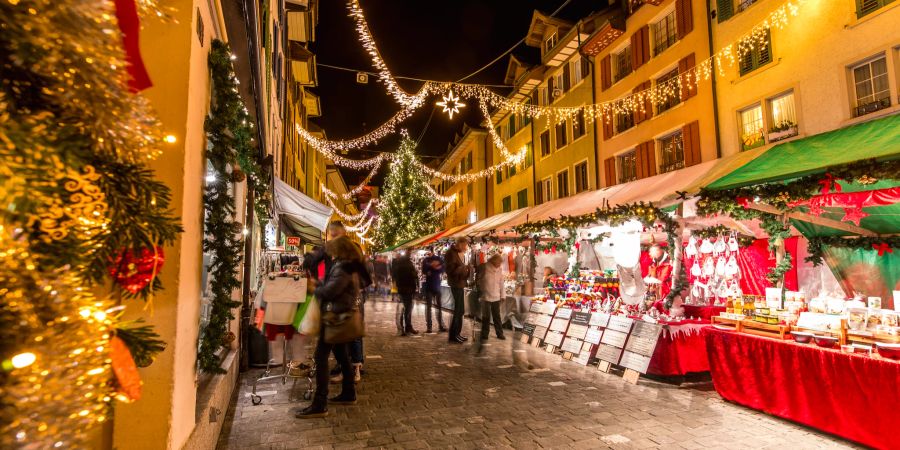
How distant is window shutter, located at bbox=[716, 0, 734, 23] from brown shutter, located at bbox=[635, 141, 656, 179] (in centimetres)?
428

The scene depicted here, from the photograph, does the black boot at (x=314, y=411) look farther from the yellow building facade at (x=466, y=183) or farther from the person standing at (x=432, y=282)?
the yellow building facade at (x=466, y=183)

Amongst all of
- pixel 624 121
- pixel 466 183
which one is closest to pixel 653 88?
pixel 624 121

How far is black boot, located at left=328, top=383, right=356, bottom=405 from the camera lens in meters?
5.60

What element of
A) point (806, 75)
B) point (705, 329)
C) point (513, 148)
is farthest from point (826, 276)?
point (513, 148)

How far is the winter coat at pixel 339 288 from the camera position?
16.9ft

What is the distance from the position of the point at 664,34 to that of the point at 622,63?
235 cm

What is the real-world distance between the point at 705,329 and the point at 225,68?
6.66m

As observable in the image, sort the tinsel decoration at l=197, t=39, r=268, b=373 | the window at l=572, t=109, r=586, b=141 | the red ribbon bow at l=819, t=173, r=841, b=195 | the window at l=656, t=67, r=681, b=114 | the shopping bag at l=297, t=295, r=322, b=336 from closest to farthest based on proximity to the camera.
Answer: the tinsel decoration at l=197, t=39, r=268, b=373
the red ribbon bow at l=819, t=173, r=841, b=195
the shopping bag at l=297, t=295, r=322, b=336
the window at l=656, t=67, r=681, b=114
the window at l=572, t=109, r=586, b=141

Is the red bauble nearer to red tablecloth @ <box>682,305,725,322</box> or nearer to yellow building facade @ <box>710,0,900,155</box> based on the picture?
red tablecloth @ <box>682,305,725,322</box>

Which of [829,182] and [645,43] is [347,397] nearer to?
[829,182]

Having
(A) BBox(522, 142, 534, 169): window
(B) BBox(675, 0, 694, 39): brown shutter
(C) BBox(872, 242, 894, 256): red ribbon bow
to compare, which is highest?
(B) BBox(675, 0, 694, 39): brown shutter

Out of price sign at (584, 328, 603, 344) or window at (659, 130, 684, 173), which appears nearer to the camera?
price sign at (584, 328, 603, 344)

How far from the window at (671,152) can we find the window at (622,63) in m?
3.53

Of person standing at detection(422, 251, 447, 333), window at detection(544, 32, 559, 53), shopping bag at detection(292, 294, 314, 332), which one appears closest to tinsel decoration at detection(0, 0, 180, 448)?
shopping bag at detection(292, 294, 314, 332)
